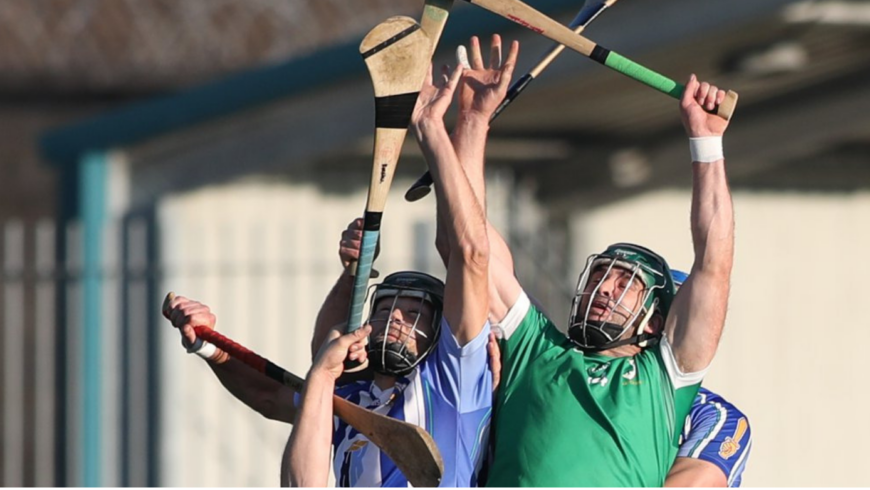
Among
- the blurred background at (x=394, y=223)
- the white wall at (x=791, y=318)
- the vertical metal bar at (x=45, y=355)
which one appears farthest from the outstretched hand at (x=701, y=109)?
the white wall at (x=791, y=318)

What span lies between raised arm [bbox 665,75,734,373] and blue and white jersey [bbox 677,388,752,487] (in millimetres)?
255

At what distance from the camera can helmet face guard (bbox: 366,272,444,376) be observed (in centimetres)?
504

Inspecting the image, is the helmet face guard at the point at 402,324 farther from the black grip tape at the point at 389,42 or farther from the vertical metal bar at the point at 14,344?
the vertical metal bar at the point at 14,344

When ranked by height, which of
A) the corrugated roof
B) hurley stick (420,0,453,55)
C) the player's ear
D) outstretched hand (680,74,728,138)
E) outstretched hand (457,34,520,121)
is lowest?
the player's ear

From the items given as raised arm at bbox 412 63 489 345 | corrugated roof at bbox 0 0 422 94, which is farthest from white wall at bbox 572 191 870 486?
raised arm at bbox 412 63 489 345

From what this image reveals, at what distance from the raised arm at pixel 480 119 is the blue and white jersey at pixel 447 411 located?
230mm

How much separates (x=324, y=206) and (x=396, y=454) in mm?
6828

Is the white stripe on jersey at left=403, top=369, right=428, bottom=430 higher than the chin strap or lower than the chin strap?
lower

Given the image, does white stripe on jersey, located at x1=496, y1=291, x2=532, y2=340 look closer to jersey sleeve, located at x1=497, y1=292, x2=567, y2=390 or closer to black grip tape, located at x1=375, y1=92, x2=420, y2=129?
jersey sleeve, located at x1=497, y1=292, x2=567, y2=390

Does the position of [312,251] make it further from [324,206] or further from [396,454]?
[396,454]

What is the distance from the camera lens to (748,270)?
478 inches

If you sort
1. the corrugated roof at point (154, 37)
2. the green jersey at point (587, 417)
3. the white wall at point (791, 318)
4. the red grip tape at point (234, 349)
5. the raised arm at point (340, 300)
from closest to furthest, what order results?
the green jersey at point (587, 417)
the red grip tape at point (234, 349)
the raised arm at point (340, 300)
the white wall at point (791, 318)
the corrugated roof at point (154, 37)

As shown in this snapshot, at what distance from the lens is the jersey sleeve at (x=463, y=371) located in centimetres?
496

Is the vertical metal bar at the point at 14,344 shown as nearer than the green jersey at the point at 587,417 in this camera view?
No
